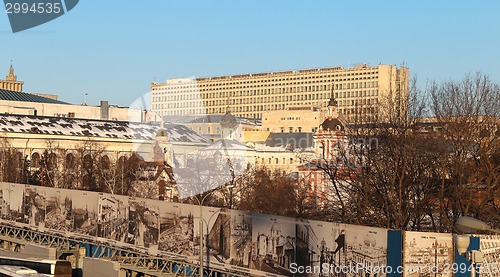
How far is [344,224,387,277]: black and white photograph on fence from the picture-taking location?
2605 centimetres

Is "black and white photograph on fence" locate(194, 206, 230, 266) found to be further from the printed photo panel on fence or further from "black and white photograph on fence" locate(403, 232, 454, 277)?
"black and white photograph on fence" locate(403, 232, 454, 277)

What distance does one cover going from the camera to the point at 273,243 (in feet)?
100

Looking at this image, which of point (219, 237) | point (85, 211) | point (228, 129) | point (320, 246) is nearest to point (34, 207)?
point (85, 211)

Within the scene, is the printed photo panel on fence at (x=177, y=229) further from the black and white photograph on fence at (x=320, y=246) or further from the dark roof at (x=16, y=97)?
the dark roof at (x=16, y=97)

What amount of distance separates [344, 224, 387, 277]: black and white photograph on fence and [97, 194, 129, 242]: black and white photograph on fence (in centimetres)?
1504

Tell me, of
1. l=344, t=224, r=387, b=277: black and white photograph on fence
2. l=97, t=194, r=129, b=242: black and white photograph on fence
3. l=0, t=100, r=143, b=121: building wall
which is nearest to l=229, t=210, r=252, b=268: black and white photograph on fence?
l=344, t=224, r=387, b=277: black and white photograph on fence

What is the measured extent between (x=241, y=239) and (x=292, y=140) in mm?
132314

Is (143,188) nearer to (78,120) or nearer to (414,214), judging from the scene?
(78,120)

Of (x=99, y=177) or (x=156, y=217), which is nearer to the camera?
(x=156, y=217)

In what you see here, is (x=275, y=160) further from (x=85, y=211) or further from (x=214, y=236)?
(x=214, y=236)

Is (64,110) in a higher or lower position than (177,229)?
higher

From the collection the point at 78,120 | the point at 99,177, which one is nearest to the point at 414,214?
the point at 99,177

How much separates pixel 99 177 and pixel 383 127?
56332 millimetres

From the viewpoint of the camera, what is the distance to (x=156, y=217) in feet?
124
